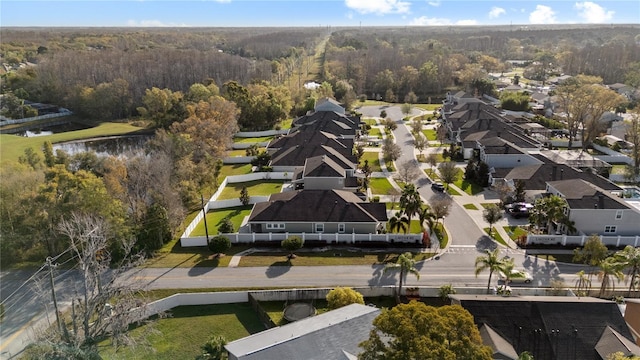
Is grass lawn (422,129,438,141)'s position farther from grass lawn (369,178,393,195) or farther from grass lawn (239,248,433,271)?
grass lawn (239,248,433,271)

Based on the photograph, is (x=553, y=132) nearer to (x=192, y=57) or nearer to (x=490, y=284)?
(x=490, y=284)

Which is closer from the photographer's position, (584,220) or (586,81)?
(584,220)

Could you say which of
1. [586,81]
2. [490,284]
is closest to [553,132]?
[586,81]

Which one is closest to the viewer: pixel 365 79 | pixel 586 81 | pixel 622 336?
pixel 622 336

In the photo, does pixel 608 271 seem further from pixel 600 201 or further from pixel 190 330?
pixel 190 330

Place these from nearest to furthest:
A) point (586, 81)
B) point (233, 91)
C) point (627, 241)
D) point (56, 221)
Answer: point (56, 221), point (627, 241), point (233, 91), point (586, 81)

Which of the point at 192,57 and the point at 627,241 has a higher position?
the point at 192,57
